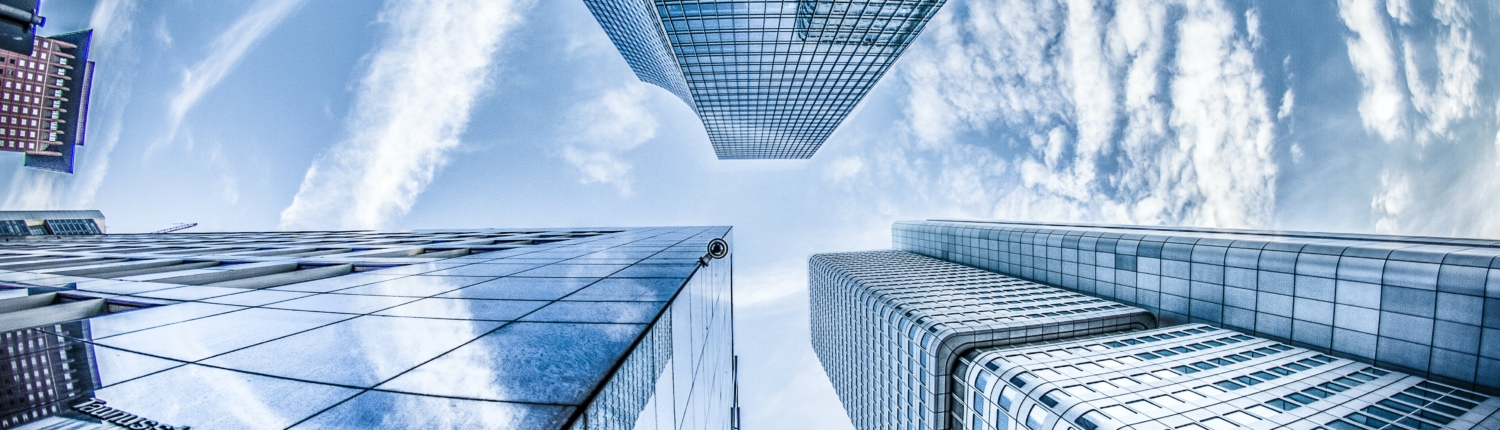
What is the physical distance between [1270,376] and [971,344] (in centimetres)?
1867

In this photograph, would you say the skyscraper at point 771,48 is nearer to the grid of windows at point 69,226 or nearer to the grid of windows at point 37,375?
the grid of windows at point 37,375

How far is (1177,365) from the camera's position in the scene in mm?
31625

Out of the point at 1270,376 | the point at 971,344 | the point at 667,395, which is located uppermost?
the point at 667,395

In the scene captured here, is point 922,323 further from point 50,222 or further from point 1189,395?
point 50,222

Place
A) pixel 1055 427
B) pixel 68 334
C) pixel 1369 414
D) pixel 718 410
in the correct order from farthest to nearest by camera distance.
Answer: pixel 1055 427 → pixel 1369 414 → pixel 718 410 → pixel 68 334

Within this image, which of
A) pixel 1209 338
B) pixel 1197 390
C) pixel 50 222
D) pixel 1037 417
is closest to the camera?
pixel 1197 390

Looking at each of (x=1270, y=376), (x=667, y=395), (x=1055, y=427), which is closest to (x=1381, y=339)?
(x=1270, y=376)

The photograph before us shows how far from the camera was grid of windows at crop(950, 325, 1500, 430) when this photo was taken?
922 inches

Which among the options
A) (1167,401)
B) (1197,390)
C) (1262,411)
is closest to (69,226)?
(1167,401)

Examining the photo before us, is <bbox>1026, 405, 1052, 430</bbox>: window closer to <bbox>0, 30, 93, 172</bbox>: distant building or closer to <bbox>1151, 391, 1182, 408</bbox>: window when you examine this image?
<bbox>1151, 391, 1182, 408</bbox>: window

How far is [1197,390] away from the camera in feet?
89.8

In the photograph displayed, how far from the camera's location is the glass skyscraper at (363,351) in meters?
3.65

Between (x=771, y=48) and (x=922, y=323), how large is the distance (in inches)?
1446

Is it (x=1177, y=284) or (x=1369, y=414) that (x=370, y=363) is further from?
(x=1177, y=284)
